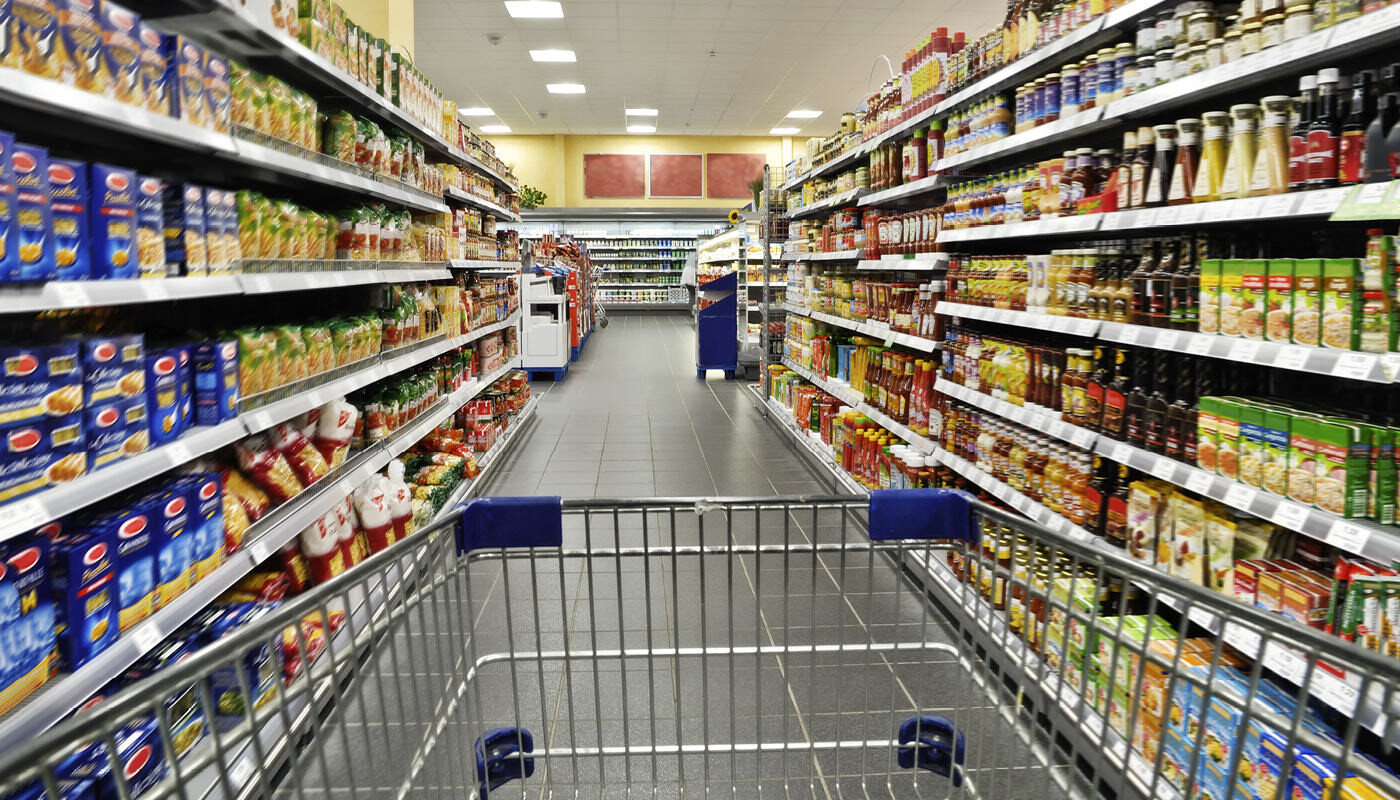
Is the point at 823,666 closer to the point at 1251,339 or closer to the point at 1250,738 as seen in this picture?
the point at 1250,738

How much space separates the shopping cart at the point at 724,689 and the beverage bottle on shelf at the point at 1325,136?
38.9 inches

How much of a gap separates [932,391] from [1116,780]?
2.17 m

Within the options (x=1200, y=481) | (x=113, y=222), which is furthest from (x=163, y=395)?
(x=1200, y=481)

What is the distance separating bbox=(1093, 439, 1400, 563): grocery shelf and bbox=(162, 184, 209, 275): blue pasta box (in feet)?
8.54

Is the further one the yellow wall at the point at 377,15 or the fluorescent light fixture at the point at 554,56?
the fluorescent light fixture at the point at 554,56

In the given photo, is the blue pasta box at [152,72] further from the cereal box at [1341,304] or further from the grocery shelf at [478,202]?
the grocery shelf at [478,202]

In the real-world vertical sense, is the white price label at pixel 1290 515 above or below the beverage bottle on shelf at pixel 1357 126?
below

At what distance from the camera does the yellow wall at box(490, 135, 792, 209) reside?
21531mm

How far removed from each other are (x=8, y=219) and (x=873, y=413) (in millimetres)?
3959

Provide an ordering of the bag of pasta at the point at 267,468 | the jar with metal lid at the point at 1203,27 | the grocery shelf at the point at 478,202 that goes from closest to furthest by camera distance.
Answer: the jar with metal lid at the point at 1203,27 < the bag of pasta at the point at 267,468 < the grocery shelf at the point at 478,202

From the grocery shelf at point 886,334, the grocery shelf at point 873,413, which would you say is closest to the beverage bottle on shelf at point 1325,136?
the grocery shelf at point 886,334

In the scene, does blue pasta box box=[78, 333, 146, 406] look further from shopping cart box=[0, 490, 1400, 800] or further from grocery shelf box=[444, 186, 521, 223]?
grocery shelf box=[444, 186, 521, 223]

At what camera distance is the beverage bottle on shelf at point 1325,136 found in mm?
1928

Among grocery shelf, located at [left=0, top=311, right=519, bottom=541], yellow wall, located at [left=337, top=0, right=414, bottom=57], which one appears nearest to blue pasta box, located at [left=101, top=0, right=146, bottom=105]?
grocery shelf, located at [left=0, top=311, right=519, bottom=541]
